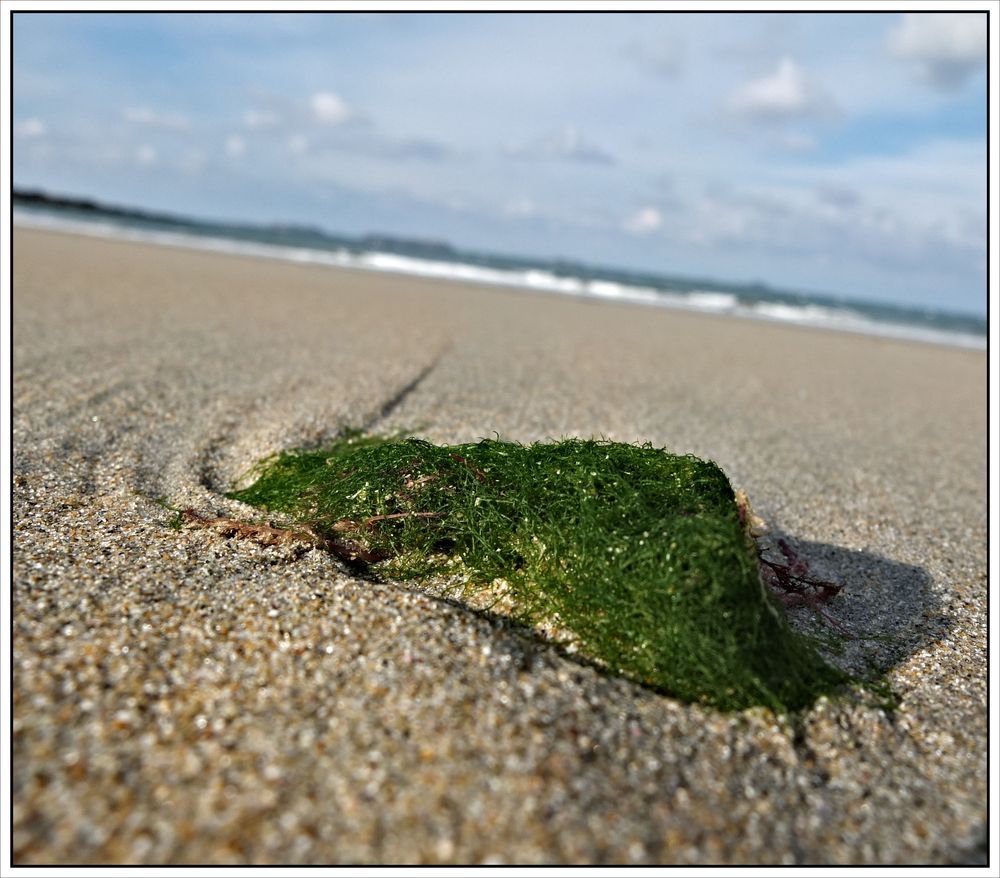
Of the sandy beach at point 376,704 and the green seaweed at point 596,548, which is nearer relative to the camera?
the sandy beach at point 376,704

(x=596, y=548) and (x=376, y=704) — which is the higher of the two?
(x=596, y=548)

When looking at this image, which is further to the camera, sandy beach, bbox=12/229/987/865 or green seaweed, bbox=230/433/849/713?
green seaweed, bbox=230/433/849/713

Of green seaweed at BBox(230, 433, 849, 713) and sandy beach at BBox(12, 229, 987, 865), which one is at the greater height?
green seaweed at BBox(230, 433, 849, 713)

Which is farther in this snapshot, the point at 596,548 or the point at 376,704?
the point at 596,548

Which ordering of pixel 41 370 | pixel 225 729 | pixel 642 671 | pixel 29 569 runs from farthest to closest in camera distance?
pixel 41 370, pixel 29 569, pixel 642 671, pixel 225 729

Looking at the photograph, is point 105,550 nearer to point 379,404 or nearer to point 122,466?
point 122,466

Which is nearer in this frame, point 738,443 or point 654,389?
point 738,443

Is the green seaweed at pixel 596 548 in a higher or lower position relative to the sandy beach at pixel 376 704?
higher

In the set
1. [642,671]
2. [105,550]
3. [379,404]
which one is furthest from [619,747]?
[379,404]
